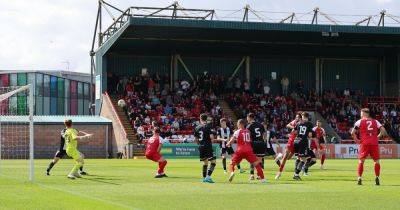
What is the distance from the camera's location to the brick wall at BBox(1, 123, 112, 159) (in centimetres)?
5066

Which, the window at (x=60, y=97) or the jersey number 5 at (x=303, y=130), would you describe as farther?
the window at (x=60, y=97)

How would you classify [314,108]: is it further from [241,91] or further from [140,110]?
[140,110]

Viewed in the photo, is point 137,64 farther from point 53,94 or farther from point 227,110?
point 53,94

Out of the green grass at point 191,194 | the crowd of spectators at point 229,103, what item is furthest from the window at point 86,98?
the green grass at point 191,194

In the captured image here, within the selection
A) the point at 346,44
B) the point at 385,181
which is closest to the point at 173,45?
the point at 346,44

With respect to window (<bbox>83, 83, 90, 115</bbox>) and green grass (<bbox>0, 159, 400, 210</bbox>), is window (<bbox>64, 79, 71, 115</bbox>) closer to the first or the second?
window (<bbox>83, 83, 90, 115</bbox>)

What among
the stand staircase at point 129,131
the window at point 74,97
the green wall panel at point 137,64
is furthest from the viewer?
the window at point 74,97

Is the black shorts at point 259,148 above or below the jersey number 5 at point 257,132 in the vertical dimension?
below

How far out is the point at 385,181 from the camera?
76.6 feet

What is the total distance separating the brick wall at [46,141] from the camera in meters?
50.7

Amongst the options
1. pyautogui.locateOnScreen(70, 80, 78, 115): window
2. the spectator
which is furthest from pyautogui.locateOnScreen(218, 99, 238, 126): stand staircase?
pyautogui.locateOnScreen(70, 80, 78, 115): window

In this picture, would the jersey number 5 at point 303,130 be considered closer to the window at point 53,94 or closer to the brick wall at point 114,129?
the brick wall at point 114,129

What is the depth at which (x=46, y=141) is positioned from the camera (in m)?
54.5

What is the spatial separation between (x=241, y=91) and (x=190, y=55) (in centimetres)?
534
